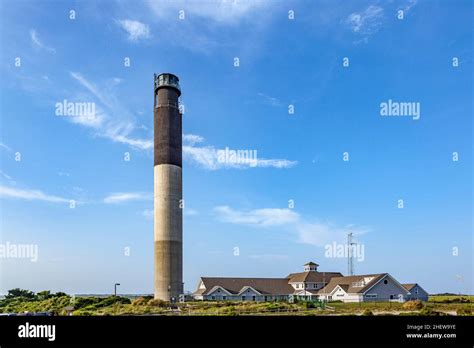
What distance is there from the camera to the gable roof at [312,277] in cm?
7894

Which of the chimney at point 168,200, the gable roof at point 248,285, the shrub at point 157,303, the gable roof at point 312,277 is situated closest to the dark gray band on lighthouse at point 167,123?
the chimney at point 168,200

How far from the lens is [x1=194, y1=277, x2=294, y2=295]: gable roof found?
2980 inches

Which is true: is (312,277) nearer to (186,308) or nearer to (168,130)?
(186,308)

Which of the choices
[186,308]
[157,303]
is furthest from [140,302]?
[186,308]

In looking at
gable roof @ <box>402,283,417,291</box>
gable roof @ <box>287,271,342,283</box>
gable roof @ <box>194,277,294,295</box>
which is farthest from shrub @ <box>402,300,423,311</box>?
gable roof @ <box>194,277,294,295</box>

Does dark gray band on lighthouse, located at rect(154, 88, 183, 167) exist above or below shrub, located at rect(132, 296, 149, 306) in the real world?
above

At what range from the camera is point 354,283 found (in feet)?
227

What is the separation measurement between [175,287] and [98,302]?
1257 centimetres

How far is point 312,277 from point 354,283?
1189 centimetres

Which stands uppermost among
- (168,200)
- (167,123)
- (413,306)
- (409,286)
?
(167,123)

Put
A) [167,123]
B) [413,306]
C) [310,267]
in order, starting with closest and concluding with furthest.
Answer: [413,306]
[167,123]
[310,267]

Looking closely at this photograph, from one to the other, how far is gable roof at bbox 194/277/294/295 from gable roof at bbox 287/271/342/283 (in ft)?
7.12

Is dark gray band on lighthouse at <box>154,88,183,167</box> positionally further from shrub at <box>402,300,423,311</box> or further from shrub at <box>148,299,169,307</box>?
shrub at <box>402,300,423,311</box>
